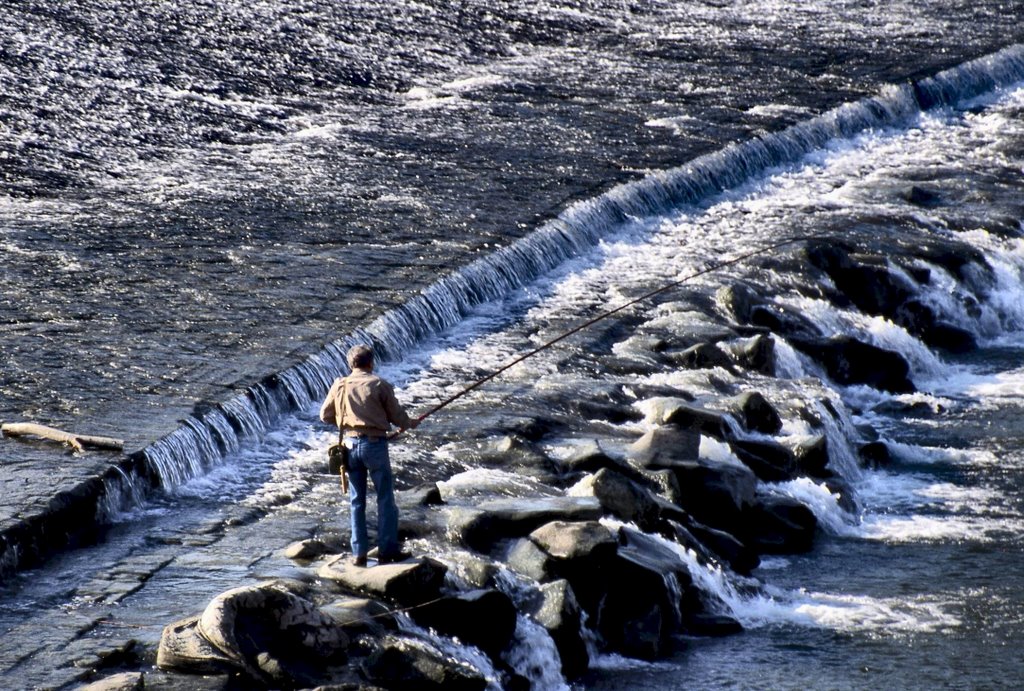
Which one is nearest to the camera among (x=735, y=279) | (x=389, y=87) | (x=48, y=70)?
(x=735, y=279)

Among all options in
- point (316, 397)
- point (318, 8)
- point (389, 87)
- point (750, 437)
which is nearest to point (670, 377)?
point (750, 437)

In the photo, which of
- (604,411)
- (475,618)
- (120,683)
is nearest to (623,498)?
(475,618)

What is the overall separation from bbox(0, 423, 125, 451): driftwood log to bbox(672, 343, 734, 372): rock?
15.8 feet

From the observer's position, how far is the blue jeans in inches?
313

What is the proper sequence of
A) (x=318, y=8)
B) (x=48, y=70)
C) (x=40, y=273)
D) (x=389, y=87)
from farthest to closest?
(x=318, y=8)
(x=389, y=87)
(x=48, y=70)
(x=40, y=273)

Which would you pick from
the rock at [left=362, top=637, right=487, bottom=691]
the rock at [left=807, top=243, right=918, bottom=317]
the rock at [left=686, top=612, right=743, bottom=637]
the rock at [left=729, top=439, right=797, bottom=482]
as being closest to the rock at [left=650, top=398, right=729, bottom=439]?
the rock at [left=729, top=439, right=797, bottom=482]

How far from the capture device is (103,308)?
1206 centimetres

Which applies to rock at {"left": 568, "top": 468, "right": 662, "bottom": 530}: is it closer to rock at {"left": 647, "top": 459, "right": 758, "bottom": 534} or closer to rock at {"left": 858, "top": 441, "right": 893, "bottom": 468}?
rock at {"left": 647, "top": 459, "right": 758, "bottom": 534}

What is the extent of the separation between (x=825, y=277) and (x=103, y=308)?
22.3 feet

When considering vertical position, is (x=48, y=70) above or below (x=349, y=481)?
above

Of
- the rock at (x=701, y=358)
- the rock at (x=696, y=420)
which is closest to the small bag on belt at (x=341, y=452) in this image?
the rock at (x=696, y=420)

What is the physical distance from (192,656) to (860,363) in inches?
325

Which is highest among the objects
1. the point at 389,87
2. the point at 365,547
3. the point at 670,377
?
the point at 389,87

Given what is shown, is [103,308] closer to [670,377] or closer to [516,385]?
[516,385]
